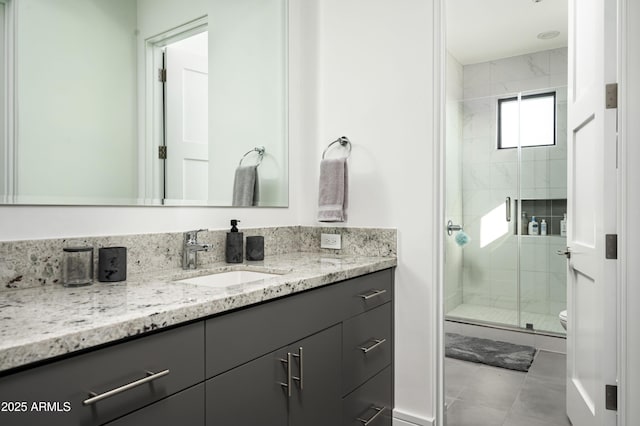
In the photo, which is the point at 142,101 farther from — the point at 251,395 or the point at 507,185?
the point at 507,185

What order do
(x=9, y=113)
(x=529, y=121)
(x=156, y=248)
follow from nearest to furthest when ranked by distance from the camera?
(x=9, y=113) → (x=156, y=248) → (x=529, y=121)

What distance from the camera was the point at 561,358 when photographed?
299 centimetres

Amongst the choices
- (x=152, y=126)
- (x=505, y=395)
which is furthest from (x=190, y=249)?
(x=505, y=395)

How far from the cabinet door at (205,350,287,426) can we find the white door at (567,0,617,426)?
1257mm

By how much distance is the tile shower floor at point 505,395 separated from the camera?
6.79 feet

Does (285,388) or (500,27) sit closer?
(285,388)

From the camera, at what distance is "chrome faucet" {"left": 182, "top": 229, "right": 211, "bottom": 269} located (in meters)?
1.49

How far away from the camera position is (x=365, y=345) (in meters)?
1.61

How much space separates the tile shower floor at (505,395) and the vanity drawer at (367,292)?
841 millimetres

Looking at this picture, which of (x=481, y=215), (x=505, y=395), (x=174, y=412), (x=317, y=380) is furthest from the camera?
(x=481, y=215)

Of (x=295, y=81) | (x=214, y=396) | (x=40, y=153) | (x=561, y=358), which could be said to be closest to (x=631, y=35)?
(x=295, y=81)

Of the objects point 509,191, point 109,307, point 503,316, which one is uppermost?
point 509,191

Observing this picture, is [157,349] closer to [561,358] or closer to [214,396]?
[214,396]

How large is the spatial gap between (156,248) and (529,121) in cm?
364
